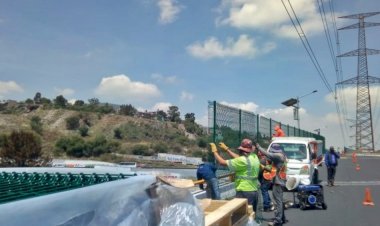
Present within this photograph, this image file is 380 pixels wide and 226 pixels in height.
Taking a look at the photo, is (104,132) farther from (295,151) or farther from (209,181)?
(209,181)

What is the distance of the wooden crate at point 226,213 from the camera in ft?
16.2

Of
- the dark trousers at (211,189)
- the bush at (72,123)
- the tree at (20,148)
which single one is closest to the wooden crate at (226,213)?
the dark trousers at (211,189)

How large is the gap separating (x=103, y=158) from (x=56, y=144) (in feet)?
43.5

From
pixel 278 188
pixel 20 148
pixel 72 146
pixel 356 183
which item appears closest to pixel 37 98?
pixel 72 146

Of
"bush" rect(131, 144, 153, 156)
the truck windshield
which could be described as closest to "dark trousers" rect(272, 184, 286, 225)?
the truck windshield

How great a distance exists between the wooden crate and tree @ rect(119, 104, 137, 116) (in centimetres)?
11294

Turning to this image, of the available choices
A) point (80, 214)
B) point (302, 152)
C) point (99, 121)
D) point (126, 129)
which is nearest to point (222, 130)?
point (302, 152)

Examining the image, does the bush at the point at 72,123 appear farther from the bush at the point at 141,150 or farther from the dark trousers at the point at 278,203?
the dark trousers at the point at 278,203

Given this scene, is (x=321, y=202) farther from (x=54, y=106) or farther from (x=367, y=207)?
(x=54, y=106)

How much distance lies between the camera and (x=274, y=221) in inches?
447

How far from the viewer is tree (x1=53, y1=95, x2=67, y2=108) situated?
121637mm

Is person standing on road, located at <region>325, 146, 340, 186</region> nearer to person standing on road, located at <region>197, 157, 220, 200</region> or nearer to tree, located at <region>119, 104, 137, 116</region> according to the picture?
person standing on road, located at <region>197, 157, 220, 200</region>

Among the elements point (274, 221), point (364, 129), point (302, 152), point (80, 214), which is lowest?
point (274, 221)

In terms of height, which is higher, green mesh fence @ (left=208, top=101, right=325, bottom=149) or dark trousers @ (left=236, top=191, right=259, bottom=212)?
green mesh fence @ (left=208, top=101, right=325, bottom=149)
